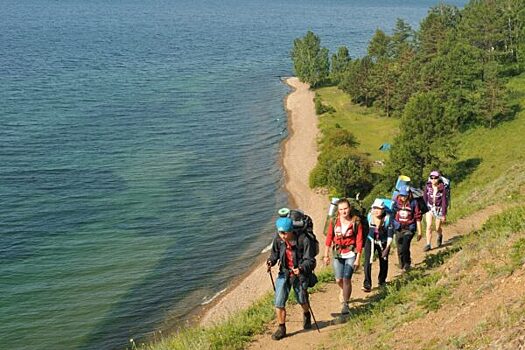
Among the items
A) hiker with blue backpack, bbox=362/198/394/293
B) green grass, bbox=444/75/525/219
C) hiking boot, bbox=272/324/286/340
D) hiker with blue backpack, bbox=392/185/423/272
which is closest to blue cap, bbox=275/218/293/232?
hiking boot, bbox=272/324/286/340

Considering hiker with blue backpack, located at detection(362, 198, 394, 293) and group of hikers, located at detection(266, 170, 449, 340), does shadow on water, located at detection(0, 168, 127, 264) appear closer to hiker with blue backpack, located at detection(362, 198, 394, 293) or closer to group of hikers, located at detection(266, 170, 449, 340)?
group of hikers, located at detection(266, 170, 449, 340)

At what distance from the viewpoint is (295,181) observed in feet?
187

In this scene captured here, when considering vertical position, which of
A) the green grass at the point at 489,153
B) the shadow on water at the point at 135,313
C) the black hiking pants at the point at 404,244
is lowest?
the shadow on water at the point at 135,313

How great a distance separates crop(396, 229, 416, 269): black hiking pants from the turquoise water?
738 inches

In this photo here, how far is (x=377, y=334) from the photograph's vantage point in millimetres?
11711

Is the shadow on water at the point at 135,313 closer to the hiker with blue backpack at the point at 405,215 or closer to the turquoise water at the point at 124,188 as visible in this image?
the turquoise water at the point at 124,188

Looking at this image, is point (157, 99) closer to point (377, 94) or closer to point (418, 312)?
point (377, 94)

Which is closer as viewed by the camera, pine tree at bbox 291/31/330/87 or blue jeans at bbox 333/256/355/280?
blue jeans at bbox 333/256/355/280

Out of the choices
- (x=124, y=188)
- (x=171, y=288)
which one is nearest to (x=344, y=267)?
(x=171, y=288)

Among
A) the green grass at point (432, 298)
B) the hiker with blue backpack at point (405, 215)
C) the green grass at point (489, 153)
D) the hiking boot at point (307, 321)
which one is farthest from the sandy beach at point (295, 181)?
the green grass at point (489, 153)

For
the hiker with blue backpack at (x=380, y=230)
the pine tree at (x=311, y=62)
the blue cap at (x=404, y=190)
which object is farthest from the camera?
the pine tree at (x=311, y=62)

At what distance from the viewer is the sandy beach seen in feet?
106

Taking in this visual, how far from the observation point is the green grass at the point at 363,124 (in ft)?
212

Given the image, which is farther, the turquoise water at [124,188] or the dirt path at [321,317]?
the turquoise water at [124,188]
